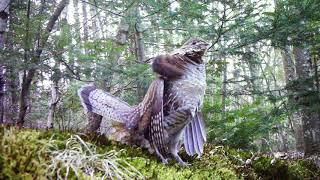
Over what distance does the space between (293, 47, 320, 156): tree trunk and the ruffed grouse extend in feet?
10.5

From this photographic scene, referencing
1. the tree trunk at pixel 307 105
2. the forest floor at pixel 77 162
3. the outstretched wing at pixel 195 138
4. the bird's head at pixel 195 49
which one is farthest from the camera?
the tree trunk at pixel 307 105

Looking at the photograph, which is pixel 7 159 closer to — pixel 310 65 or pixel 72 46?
pixel 72 46

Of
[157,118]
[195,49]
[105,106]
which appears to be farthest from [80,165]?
[195,49]

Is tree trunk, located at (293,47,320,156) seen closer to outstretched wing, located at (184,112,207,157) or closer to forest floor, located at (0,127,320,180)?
forest floor, located at (0,127,320,180)

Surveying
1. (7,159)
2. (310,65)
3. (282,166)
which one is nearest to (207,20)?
(310,65)

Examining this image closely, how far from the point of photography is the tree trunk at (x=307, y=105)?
5695 mm

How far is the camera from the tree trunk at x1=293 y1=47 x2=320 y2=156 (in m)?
5.70

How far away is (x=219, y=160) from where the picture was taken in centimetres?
374

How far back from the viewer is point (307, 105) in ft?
18.6

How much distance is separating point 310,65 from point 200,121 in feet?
13.8

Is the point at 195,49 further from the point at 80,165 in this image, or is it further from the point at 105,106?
the point at 80,165

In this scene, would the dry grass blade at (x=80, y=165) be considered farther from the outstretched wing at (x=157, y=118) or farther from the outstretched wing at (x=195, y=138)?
the outstretched wing at (x=195, y=138)

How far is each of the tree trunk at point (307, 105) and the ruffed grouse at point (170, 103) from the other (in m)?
3.19

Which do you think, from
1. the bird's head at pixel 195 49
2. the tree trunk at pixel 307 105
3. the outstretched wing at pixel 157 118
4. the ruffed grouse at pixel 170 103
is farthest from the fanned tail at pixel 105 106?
the tree trunk at pixel 307 105
